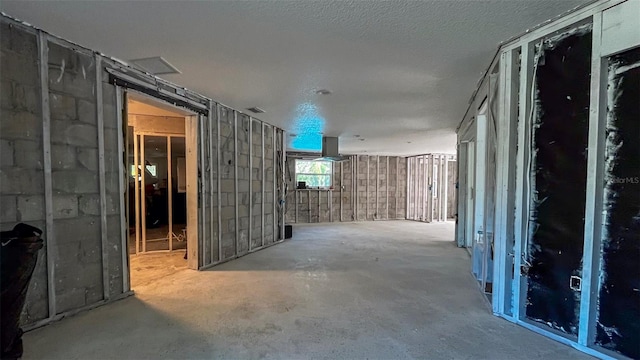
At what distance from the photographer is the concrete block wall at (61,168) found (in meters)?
2.25

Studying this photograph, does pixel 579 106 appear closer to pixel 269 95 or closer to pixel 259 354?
pixel 259 354

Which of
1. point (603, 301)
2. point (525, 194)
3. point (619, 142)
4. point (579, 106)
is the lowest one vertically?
point (603, 301)

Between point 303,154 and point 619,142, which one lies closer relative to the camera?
point 619,142

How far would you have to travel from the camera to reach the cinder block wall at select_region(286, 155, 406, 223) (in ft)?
33.3

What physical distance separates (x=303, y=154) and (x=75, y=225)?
7.81 metres

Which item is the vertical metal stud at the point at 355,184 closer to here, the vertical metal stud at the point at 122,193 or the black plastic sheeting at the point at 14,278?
the vertical metal stud at the point at 122,193

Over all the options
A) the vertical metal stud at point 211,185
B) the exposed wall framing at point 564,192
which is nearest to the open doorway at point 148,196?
the vertical metal stud at point 211,185

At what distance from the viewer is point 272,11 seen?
1.99m

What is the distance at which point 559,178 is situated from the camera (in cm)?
226

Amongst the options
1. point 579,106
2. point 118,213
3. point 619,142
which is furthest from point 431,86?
point 118,213

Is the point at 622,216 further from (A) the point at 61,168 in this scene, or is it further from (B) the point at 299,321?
(A) the point at 61,168

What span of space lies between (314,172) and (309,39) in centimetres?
819

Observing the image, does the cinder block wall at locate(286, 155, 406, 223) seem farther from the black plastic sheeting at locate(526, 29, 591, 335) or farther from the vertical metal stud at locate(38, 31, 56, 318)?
the black plastic sheeting at locate(526, 29, 591, 335)

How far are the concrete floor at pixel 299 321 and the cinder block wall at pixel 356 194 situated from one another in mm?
5759
